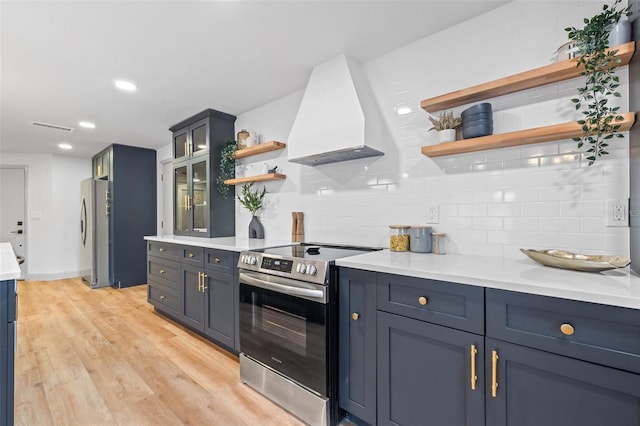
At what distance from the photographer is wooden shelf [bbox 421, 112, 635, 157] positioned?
144cm

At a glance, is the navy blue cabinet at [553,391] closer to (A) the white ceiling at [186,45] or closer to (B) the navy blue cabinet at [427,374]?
(B) the navy blue cabinet at [427,374]

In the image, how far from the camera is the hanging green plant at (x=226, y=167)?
344cm

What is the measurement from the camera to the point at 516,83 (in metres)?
1.62

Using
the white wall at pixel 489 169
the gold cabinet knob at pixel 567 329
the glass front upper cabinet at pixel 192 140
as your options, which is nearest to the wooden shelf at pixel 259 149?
the glass front upper cabinet at pixel 192 140

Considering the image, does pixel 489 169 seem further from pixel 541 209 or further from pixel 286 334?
pixel 286 334

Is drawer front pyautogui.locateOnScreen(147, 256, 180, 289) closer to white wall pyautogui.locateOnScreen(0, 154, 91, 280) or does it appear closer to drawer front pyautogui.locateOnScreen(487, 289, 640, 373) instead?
drawer front pyautogui.locateOnScreen(487, 289, 640, 373)

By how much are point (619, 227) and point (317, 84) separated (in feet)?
6.60

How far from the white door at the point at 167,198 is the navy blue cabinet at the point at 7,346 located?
3.90 m

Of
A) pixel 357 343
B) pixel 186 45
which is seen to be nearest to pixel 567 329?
pixel 357 343

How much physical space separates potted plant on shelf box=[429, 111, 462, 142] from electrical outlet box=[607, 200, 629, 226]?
81cm

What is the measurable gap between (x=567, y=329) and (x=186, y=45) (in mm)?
2592

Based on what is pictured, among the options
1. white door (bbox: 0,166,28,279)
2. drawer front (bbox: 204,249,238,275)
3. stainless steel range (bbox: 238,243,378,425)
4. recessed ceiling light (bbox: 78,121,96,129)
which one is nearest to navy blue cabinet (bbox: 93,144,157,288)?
recessed ceiling light (bbox: 78,121,96,129)

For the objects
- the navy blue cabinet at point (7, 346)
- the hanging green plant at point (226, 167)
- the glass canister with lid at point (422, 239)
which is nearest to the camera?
the navy blue cabinet at point (7, 346)

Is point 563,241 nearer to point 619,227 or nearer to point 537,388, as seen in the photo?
point 619,227
